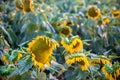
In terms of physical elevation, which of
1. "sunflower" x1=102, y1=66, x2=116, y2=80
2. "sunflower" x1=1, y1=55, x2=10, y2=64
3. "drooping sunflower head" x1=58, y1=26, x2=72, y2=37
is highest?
"sunflower" x1=1, y1=55, x2=10, y2=64

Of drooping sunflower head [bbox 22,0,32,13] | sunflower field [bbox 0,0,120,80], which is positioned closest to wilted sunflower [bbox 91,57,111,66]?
sunflower field [bbox 0,0,120,80]

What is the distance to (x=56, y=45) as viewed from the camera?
249 cm

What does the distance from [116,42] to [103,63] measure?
4.68 ft

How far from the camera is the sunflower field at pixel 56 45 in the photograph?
200 centimetres

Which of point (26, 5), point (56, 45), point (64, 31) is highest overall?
point (26, 5)

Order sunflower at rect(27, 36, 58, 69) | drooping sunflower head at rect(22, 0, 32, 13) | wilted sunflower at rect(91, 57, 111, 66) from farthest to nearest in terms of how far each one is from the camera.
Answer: drooping sunflower head at rect(22, 0, 32, 13), wilted sunflower at rect(91, 57, 111, 66), sunflower at rect(27, 36, 58, 69)

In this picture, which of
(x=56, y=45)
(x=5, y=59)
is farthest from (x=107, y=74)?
(x=5, y=59)

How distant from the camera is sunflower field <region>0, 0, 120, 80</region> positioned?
2.00 metres

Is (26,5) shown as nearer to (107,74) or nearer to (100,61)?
(100,61)

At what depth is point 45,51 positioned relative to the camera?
1.97m

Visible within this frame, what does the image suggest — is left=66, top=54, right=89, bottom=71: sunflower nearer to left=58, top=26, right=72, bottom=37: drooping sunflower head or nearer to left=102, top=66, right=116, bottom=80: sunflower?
left=102, top=66, right=116, bottom=80: sunflower

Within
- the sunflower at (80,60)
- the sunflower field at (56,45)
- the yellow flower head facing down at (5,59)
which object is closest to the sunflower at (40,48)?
the sunflower field at (56,45)

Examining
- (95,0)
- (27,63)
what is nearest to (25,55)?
(27,63)

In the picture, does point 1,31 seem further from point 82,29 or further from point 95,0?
point 95,0
